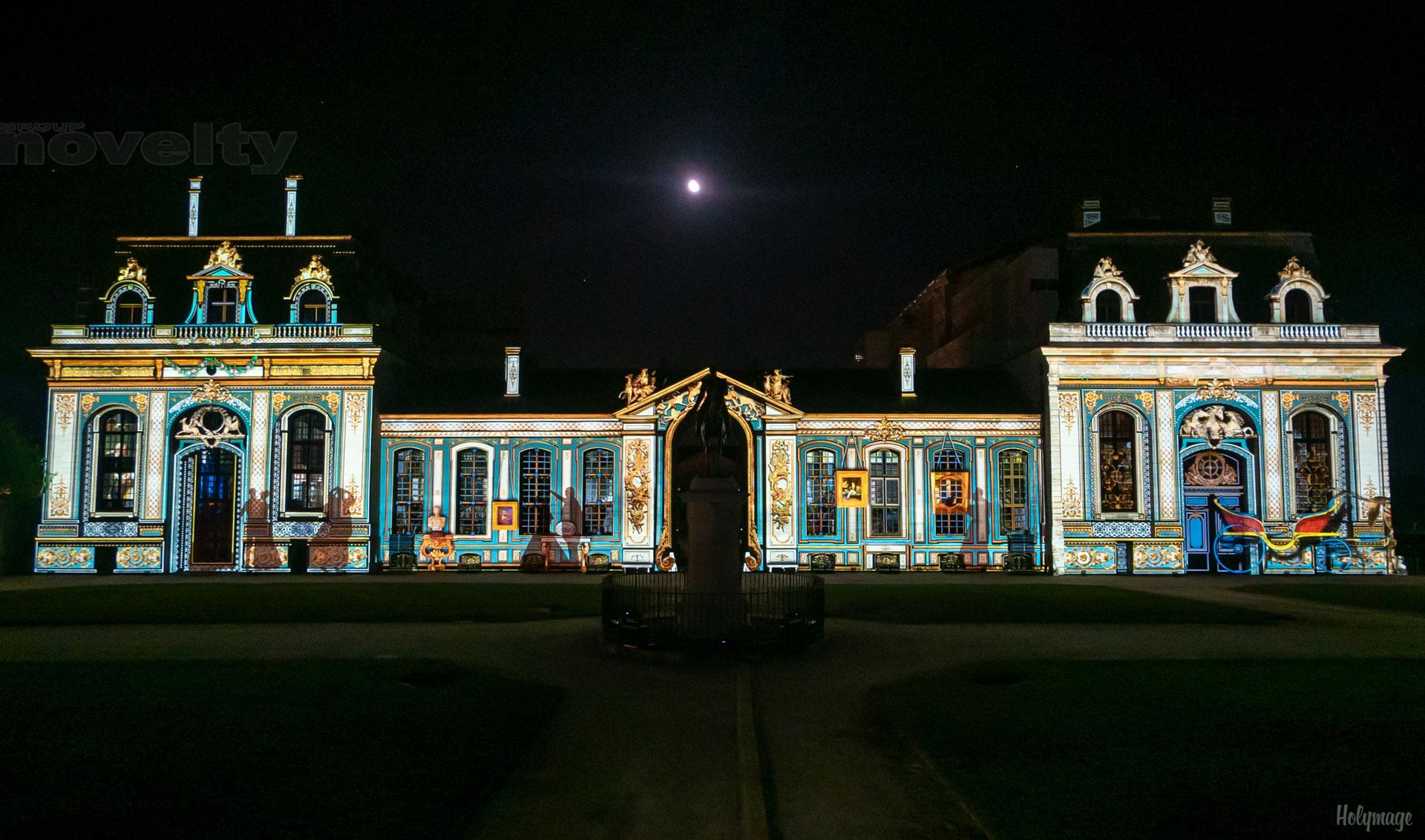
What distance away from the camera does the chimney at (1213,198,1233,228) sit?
147ft

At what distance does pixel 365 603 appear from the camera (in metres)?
24.6

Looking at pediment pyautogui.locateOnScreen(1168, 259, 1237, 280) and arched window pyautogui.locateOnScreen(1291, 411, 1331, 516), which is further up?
pediment pyautogui.locateOnScreen(1168, 259, 1237, 280)

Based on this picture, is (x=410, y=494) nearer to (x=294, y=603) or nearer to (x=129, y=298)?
(x=129, y=298)

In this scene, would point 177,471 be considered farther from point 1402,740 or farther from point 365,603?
point 1402,740

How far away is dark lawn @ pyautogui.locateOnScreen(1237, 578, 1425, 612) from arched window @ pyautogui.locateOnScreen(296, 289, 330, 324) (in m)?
34.4

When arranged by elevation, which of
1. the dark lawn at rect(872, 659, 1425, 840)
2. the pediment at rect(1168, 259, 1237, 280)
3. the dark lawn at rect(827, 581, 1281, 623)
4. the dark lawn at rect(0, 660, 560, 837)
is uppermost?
the pediment at rect(1168, 259, 1237, 280)

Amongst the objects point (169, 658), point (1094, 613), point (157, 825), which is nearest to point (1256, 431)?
point (1094, 613)

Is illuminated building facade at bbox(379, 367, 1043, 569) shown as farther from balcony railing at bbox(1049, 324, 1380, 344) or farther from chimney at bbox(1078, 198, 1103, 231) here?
chimney at bbox(1078, 198, 1103, 231)

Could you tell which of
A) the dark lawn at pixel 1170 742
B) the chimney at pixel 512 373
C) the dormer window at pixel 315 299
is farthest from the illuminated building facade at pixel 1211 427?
the dormer window at pixel 315 299

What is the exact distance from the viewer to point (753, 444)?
41.0 metres

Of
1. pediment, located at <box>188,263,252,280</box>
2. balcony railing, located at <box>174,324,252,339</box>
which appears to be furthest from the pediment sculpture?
pediment, located at <box>188,263,252,280</box>

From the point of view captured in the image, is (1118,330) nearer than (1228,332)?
No

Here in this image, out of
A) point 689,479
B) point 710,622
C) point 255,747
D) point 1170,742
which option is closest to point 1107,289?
point 689,479

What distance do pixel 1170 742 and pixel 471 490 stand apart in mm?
34167
